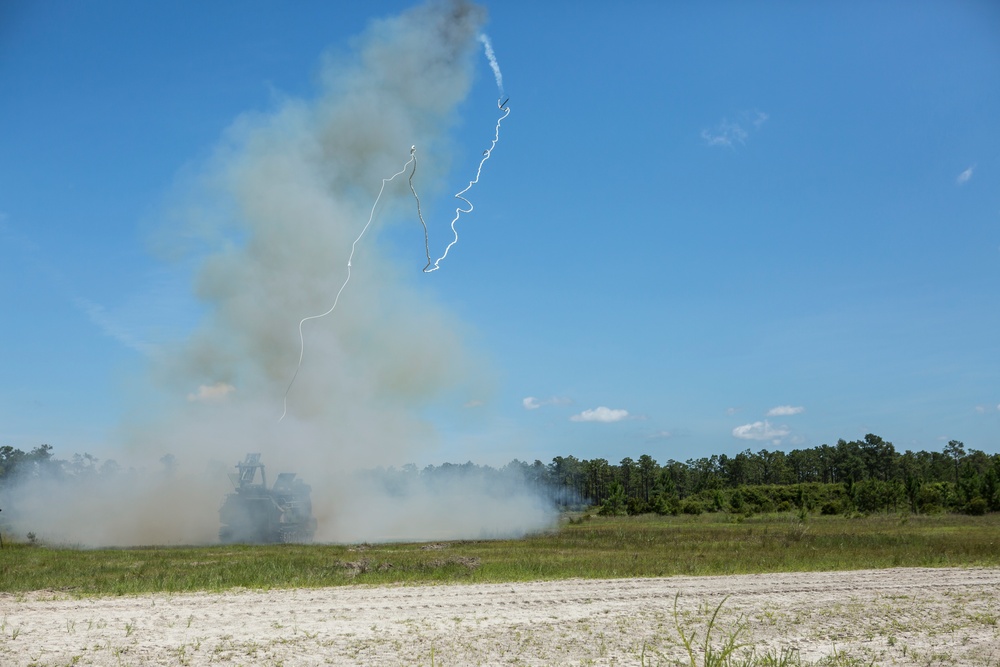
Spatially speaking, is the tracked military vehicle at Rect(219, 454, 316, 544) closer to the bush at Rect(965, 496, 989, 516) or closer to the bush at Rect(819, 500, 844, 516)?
the bush at Rect(819, 500, 844, 516)

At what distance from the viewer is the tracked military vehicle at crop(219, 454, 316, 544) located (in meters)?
37.3

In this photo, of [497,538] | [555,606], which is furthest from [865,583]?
[497,538]

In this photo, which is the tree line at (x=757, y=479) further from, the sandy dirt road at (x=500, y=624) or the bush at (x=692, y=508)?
the sandy dirt road at (x=500, y=624)

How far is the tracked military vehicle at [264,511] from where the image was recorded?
1470 inches

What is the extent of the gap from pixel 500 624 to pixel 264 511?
26196 mm

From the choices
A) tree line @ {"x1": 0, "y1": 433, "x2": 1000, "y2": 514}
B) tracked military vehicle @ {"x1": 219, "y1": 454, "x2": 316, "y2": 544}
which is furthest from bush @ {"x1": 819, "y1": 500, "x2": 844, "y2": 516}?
tracked military vehicle @ {"x1": 219, "y1": 454, "x2": 316, "y2": 544}

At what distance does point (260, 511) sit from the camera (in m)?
37.7

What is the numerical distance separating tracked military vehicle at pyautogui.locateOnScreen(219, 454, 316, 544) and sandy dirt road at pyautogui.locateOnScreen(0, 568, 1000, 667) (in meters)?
20.3

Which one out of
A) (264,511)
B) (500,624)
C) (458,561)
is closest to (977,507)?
(264,511)

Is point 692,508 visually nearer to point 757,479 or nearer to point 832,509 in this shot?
point 832,509

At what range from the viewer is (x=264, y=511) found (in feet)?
124

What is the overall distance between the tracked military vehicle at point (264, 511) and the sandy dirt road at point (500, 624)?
20.3 meters

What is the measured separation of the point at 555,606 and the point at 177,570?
1183cm

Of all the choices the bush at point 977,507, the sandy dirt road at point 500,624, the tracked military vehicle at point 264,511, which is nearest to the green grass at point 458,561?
the sandy dirt road at point 500,624
